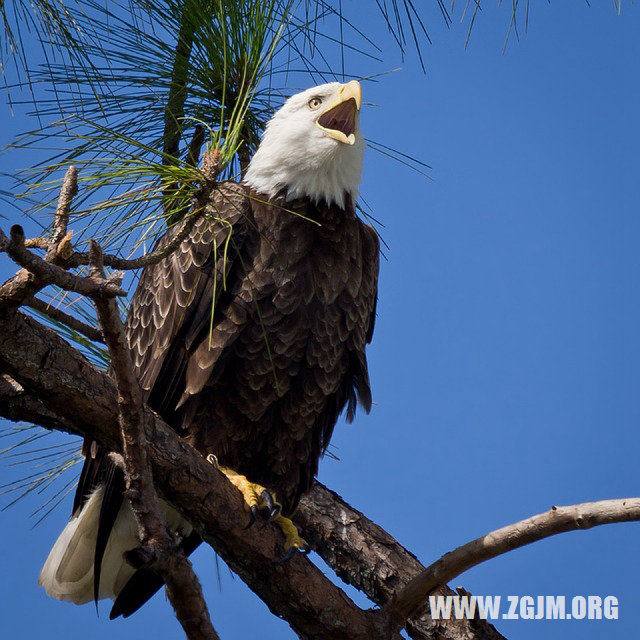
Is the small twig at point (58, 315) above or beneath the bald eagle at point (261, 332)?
beneath

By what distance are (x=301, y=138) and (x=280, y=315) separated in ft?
2.07

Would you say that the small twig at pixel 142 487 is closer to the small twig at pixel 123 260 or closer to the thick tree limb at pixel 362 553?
the small twig at pixel 123 260

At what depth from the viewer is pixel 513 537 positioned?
2.21 metres

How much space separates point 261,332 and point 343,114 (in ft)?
2.73

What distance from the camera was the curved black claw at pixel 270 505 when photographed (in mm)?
2688

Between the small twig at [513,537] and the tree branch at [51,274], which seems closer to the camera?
the tree branch at [51,274]

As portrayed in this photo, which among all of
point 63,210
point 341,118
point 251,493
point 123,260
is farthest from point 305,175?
point 63,210

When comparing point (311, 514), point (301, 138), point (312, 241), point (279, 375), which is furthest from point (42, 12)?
point (311, 514)

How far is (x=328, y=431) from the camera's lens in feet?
10.5

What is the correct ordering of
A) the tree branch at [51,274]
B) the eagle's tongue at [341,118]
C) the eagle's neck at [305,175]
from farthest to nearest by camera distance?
the eagle's tongue at [341,118] → the eagle's neck at [305,175] → the tree branch at [51,274]

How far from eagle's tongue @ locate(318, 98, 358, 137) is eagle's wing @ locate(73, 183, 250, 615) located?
0.40 meters

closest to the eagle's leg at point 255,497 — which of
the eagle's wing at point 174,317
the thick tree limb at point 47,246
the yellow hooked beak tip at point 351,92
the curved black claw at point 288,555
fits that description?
the curved black claw at point 288,555

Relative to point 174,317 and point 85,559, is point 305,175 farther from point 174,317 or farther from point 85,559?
point 85,559

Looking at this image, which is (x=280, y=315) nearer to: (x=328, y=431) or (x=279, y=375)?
(x=279, y=375)
